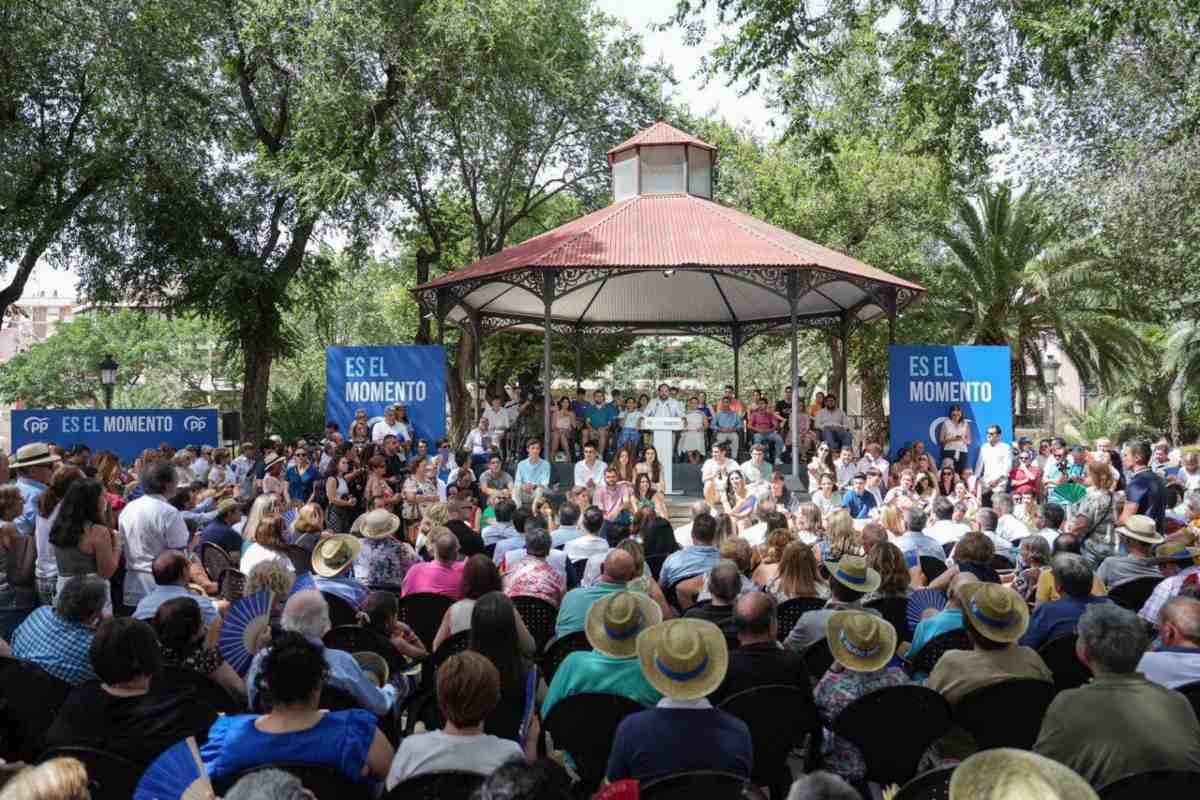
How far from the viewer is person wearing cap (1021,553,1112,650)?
518 centimetres

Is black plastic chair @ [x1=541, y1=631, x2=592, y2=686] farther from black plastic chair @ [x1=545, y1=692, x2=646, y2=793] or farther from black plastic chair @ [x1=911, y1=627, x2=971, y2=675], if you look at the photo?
black plastic chair @ [x1=911, y1=627, x2=971, y2=675]

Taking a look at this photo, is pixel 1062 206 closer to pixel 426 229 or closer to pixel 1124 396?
pixel 1124 396

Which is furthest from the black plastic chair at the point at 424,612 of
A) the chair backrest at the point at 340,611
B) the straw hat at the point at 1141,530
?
the straw hat at the point at 1141,530

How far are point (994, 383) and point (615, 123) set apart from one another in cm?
1454

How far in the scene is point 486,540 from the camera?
8.50 m

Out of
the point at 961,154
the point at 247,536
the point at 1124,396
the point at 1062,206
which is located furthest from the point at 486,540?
the point at 1124,396

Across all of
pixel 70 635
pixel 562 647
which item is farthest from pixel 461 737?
pixel 70 635

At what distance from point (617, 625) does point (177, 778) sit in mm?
2000

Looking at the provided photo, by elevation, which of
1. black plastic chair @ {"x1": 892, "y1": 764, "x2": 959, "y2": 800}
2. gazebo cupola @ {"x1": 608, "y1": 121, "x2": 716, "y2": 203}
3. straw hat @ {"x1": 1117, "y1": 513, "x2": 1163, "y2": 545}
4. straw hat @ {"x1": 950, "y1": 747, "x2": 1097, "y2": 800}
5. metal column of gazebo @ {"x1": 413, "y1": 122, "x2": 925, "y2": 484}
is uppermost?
gazebo cupola @ {"x1": 608, "y1": 121, "x2": 716, "y2": 203}

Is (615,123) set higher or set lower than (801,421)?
higher

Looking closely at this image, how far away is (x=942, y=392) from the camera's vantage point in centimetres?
1628

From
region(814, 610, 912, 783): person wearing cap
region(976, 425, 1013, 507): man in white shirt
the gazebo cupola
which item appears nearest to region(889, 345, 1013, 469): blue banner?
region(976, 425, 1013, 507): man in white shirt

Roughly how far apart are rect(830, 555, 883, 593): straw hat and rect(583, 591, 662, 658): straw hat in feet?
4.13

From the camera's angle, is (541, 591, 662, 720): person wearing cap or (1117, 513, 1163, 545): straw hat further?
(1117, 513, 1163, 545): straw hat
